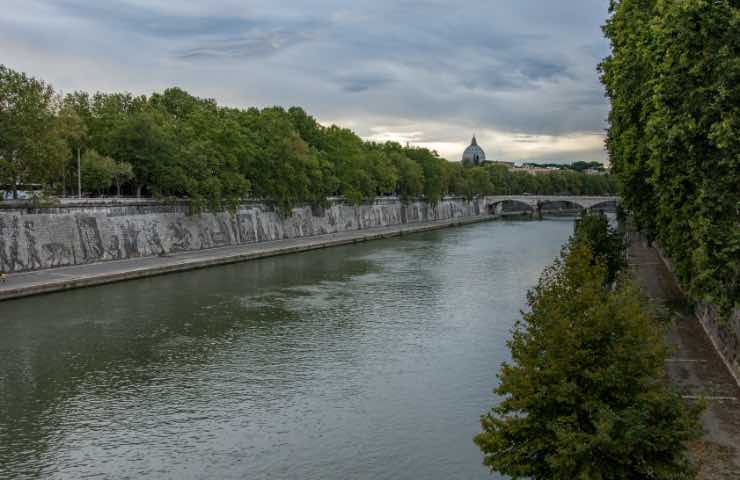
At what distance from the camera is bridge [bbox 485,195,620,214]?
447 feet

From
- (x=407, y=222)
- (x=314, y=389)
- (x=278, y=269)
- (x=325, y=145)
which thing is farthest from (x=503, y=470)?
(x=407, y=222)

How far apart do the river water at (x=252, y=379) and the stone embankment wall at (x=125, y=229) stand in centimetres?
760

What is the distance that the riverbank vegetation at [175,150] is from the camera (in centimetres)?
4250

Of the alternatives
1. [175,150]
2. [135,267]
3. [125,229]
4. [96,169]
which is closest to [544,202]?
[175,150]

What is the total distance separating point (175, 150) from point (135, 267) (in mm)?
14966

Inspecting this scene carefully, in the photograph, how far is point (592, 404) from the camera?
10.5m

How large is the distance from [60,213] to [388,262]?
2393 cm

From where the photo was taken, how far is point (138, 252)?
53.2m

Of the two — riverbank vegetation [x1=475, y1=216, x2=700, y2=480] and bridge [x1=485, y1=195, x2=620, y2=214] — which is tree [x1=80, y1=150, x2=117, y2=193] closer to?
riverbank vegetation [x1=475, y1=216, x2=700, y2=480]

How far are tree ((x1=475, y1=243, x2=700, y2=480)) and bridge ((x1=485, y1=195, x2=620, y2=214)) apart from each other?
106 m

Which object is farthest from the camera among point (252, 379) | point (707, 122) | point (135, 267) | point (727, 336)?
point (135, 267)

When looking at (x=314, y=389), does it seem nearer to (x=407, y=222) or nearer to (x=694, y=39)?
(x=694, y=39)

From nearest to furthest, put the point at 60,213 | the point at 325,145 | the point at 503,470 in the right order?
the point at 503,470 → the point at 60,213 → the point at 325,145

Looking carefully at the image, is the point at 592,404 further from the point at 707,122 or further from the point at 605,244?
the point at 605,244
